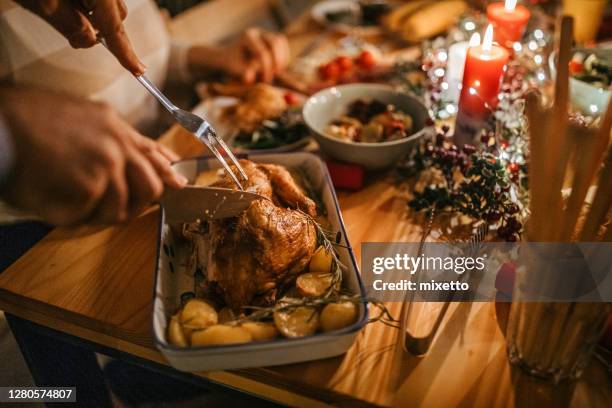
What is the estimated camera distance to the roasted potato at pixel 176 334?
2.21 ft

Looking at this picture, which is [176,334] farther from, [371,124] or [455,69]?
[455,69]

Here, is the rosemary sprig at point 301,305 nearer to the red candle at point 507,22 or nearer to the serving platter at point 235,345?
the serving platter at point 235,345

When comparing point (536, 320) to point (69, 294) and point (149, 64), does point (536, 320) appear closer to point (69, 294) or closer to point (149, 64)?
point (69, 294)

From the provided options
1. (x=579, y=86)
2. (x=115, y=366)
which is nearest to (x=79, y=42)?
(x=115, y=366)

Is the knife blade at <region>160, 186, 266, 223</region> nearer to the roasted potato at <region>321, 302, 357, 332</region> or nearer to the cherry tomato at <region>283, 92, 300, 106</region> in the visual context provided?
the roasted potato at <region>321, 302, 357, 332</region>

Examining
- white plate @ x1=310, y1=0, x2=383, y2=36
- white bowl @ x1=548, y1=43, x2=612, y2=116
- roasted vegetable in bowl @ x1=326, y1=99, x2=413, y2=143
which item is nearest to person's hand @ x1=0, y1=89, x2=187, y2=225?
roasted vegetable in bowl @ x1=326, y1=99, x2=413, y2=143

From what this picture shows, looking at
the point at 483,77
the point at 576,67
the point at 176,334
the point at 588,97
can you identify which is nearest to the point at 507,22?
the point at 576,67

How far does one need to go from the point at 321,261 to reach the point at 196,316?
221 mm

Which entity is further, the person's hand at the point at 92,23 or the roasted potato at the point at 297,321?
the person's hand at the point at 92,23

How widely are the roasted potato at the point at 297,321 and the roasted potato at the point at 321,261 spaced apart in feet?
0.32

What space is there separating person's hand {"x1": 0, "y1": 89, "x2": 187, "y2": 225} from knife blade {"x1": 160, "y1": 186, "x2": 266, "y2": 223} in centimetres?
16

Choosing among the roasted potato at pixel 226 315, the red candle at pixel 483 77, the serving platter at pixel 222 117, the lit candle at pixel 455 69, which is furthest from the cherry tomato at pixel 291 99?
the roasted potato at pixel 226 315

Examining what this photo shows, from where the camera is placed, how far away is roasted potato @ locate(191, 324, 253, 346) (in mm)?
665

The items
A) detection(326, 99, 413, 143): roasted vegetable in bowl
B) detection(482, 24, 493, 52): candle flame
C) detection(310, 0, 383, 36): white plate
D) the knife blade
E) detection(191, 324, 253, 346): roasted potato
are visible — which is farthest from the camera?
detection(310, 0, 383, 36): white plate
